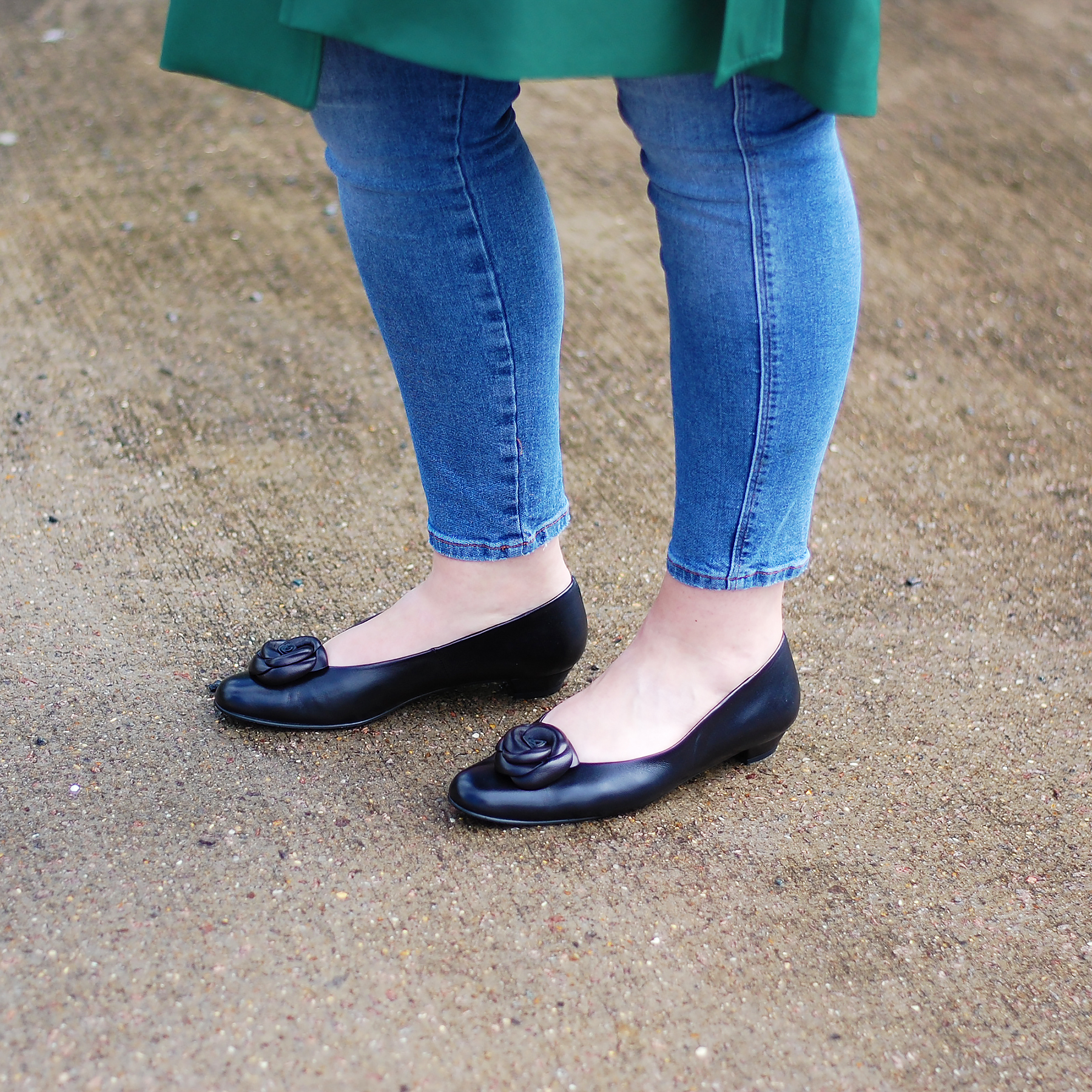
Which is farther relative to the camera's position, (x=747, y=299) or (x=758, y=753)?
(x=758, y=753)

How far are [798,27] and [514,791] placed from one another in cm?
74

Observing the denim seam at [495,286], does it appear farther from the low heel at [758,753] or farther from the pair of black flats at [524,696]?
the low heel at [758,753]

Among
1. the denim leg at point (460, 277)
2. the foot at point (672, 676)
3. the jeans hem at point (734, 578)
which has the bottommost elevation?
the foot at point (672, 676)

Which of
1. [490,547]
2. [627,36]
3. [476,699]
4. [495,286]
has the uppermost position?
[627,36]

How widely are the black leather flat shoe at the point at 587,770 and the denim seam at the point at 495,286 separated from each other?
24cm

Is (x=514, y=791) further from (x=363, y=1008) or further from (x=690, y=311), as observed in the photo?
(x=690, y=311)

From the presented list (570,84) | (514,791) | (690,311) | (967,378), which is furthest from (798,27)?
(570,84)

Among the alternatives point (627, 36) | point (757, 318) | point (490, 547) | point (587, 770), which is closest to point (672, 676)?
point (587, 770)

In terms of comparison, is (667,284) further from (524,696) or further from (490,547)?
(524,696)

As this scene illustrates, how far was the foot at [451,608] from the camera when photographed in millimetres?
1205

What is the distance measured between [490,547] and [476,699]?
24 centimetres

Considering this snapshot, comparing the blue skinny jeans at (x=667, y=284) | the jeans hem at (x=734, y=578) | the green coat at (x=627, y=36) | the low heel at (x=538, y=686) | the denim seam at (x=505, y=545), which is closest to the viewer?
the green coat at (x=627, y=36)

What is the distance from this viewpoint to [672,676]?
1.13 meters

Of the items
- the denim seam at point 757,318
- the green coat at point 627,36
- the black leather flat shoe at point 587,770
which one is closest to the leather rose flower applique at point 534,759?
the black leather flat shoe at point 587,770
